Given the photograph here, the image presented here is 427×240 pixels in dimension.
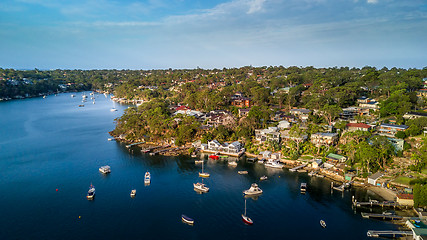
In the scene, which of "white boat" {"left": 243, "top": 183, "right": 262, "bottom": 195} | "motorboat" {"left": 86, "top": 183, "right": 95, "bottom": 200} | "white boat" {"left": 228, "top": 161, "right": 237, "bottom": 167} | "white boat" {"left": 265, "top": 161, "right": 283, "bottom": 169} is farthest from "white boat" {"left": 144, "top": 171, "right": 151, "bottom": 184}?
"white boat" {"left": 265, "top": 161, "right": 283, "bottom": 169}

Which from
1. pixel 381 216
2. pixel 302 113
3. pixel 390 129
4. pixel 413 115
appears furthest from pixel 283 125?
pixel 381 216

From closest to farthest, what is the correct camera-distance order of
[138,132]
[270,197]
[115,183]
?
[270,197], [115,183], [138,132]

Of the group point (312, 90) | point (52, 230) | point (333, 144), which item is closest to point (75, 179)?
point (52, 230)

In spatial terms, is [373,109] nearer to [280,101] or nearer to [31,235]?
[280,101]

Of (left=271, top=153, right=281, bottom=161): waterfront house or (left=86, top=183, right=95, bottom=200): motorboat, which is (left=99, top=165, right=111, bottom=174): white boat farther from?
(left=271, top=153, right=281, bottom=161): waterfront house

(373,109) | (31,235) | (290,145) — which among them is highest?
(373,109)

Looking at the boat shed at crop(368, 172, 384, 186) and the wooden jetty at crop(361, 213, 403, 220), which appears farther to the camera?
the boat shed at crop(368, 172, 384, 186)
